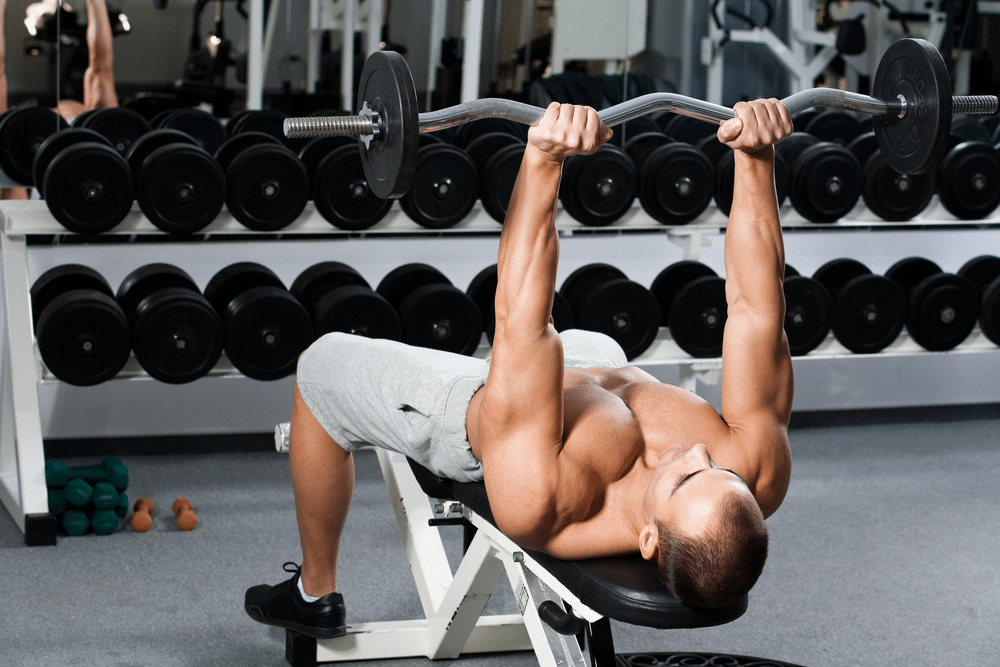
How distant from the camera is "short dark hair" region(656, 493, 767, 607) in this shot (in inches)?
55.1

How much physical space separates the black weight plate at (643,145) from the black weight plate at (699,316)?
0.48 metres

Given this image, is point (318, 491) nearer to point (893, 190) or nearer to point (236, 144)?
point (236, 144)

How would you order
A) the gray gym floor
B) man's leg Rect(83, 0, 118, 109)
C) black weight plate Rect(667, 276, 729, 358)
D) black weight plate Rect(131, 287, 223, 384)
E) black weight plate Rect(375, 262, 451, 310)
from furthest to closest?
man's leg Rect(83, 0, 118, 109) → black weight plate Rect(667, 276, 729, 358) → black weight plate Rect(375, 262, 451, 310) → black weight plate Rect(131, 287, 223, 384) → the gray gym floor

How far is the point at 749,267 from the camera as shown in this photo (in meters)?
1.63

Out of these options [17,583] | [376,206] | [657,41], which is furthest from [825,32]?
[17,583]

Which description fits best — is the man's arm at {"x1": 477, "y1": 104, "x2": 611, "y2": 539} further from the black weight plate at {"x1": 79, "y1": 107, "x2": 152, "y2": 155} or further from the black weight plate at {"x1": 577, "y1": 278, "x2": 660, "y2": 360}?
the black weight plate at {"x1": 79, "y1": 107, "x2": 152, "y2": 155}

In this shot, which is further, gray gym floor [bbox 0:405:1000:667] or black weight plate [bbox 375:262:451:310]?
black weight plate [bbox 375:262:451:310]

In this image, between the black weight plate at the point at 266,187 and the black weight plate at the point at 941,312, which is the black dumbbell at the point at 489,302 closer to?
the black weight plate at the point at 266,187

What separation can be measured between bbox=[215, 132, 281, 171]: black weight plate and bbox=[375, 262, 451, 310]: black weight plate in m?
0.55

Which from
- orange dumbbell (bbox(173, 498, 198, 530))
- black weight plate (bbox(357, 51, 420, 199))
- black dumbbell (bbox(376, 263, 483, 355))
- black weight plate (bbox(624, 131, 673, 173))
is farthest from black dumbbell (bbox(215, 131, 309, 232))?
black weight plate (bbox(357, 51, 420, 199))

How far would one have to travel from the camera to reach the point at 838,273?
364cm

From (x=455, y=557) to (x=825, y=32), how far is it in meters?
3.01

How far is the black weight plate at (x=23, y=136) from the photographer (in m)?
3.28

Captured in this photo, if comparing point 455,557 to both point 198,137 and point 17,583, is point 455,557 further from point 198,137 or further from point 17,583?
point 198,137
